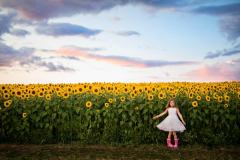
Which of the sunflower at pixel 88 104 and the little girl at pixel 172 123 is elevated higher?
the sunflower at pixel 88 104

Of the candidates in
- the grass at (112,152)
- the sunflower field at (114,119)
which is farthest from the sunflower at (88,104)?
the grass at (112,152)

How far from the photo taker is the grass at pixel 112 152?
1110 cm

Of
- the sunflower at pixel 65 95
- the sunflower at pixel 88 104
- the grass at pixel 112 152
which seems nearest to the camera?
the grass at pixel 112 152

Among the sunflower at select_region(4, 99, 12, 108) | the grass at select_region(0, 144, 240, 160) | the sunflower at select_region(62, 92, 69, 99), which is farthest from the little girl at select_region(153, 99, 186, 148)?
the sunflower at select_region(4, 99, 12, 108)

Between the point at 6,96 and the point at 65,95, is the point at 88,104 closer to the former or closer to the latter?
the point at 65,95

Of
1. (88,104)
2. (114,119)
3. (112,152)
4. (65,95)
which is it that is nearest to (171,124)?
(114,119)

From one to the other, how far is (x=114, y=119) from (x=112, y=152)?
1.37 m

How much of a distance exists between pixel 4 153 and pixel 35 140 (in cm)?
157

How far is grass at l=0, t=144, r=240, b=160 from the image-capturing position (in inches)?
437

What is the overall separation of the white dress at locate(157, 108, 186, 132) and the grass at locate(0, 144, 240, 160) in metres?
0.56

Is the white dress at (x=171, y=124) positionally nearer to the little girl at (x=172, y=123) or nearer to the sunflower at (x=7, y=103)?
the little girl at (x=172, y=123)

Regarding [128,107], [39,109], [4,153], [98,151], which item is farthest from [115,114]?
[4,153]

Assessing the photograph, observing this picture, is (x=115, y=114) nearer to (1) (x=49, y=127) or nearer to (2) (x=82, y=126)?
(2) (x=82, y=126)

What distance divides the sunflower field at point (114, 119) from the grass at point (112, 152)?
39 centimetres
